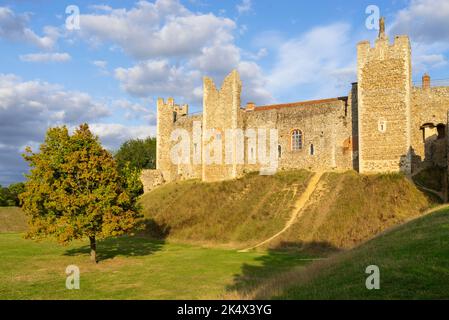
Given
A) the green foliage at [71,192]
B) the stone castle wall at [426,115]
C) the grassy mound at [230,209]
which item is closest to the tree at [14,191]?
the grassy mound at [230,209]

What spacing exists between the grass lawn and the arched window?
14.1 m

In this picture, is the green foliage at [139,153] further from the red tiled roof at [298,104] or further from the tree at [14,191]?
the red tiled roof at [298,104]

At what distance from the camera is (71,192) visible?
23.5 meters

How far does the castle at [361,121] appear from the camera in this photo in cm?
3139

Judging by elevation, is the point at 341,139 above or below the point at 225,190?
above

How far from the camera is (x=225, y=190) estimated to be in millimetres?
38875

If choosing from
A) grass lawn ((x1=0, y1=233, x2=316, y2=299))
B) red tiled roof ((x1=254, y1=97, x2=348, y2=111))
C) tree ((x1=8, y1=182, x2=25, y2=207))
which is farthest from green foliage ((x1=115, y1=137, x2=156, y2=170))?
grass lawn ((x1=0, y1=233, x2=316, y2=299))

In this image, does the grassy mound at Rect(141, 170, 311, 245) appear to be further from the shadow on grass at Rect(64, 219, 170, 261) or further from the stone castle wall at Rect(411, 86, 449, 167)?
the stone castle wall at Rect(411, 86, 449, 167)

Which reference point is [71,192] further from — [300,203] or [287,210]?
[300,203]

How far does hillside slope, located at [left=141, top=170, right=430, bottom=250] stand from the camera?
89.3 ft

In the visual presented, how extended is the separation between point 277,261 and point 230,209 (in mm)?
12985
